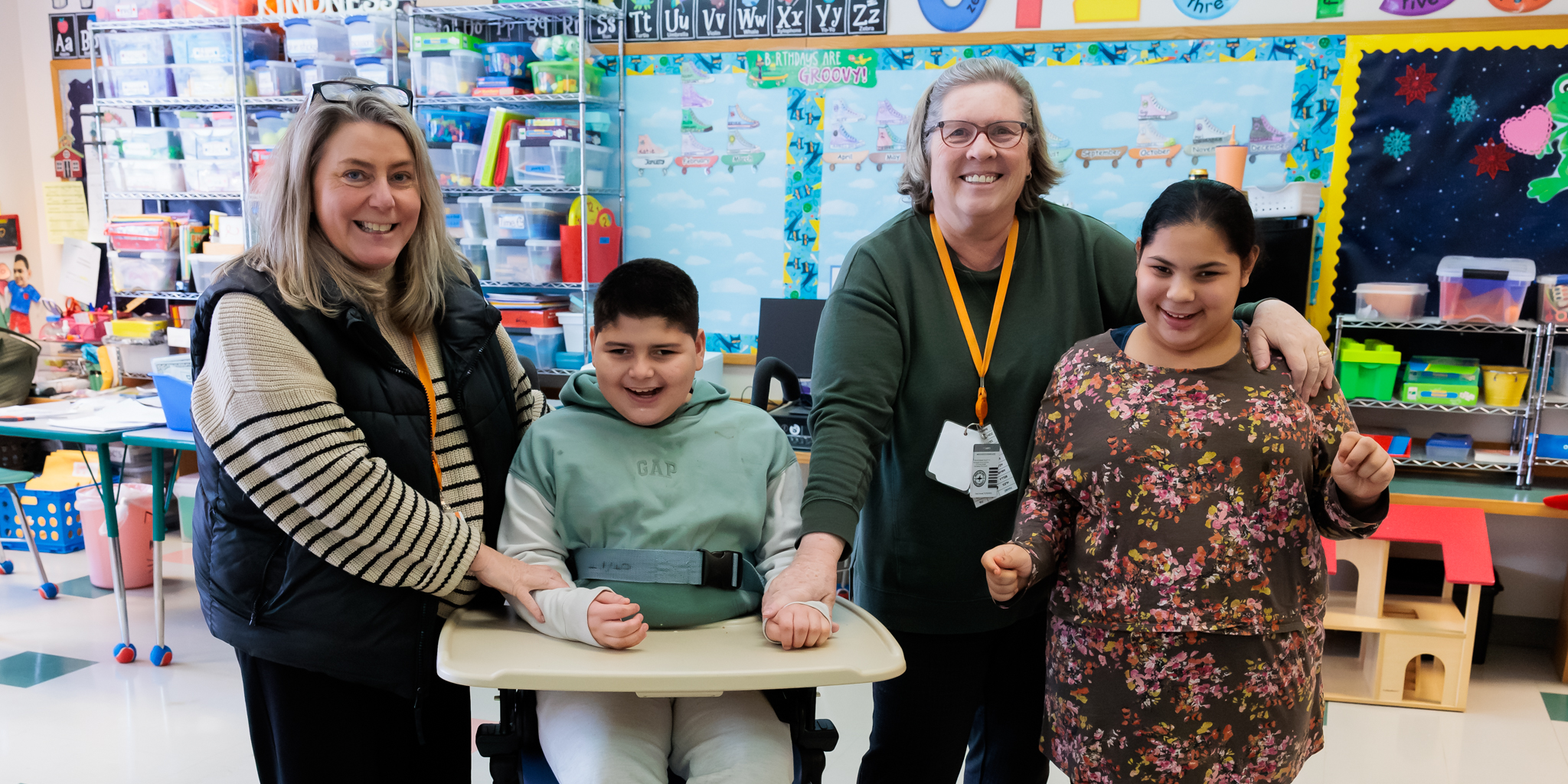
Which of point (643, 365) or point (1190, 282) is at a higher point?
point (1190, 282)

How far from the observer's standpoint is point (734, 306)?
4.17m

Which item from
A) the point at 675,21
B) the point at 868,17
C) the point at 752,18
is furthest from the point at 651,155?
the point at 868,17

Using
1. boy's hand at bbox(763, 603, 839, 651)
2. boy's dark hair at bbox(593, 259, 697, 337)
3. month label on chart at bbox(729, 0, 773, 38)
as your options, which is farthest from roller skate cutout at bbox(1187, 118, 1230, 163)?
boy's hand at bbox(763, 603, 839, 651)

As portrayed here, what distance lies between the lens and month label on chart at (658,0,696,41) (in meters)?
4.02

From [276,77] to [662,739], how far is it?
4223 mm

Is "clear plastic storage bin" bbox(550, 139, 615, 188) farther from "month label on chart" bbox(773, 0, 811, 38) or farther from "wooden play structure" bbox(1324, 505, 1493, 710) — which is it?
"wooden play structure" bbox(1324, 505, 1493, 710)

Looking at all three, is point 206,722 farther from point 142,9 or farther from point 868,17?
point 142,9

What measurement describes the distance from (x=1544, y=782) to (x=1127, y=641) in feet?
7.01

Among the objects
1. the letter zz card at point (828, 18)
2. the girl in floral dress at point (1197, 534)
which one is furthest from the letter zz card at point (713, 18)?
the girl in floral dress at point (1197, 534)

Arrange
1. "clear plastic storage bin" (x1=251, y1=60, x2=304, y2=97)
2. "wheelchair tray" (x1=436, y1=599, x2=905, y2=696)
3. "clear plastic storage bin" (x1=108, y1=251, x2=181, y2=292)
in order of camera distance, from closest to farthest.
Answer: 1. "wheelchair tray" (x1=436, y1=599, x2=905, y2=696)
2. "clear plastic storage bin" (x1=251, y1=60, x2=304, y2=97)
3. "clear plastic storage bin" (x1=108, y1=251, x2=181, y2=292)

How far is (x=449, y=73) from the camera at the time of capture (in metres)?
4.02

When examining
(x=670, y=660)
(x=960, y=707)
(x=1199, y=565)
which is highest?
(x=1199, y=565)

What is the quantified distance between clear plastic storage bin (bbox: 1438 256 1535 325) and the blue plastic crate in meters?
5.44

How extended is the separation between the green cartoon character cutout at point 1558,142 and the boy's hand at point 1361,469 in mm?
2883
